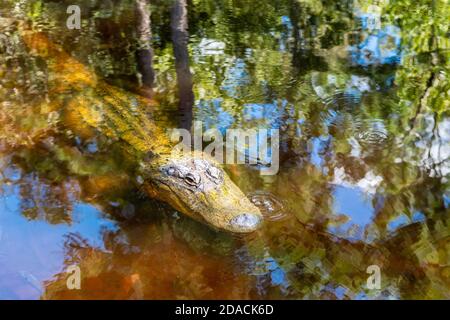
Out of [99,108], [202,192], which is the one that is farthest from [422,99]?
[99,108]

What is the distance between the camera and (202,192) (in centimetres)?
434

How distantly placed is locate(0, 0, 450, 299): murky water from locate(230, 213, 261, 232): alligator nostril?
9cm

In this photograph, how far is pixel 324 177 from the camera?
15.2 feet

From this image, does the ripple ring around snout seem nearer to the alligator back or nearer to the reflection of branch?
the alligator back

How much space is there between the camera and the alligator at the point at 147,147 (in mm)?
4180

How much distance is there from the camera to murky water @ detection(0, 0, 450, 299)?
3586 mm

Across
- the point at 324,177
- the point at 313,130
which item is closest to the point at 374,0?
the point at 313,130

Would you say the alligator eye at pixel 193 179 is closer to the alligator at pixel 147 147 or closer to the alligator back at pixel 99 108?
the alligator at pixel 147 147

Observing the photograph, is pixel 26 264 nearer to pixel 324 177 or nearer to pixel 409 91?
pixel 324 177

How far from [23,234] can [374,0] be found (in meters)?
8.10

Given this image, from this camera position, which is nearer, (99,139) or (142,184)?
(142,184)

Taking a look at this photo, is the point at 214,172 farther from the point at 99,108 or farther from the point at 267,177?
the point at 99,108

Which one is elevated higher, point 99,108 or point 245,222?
point 99,108

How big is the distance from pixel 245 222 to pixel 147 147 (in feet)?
5.41
